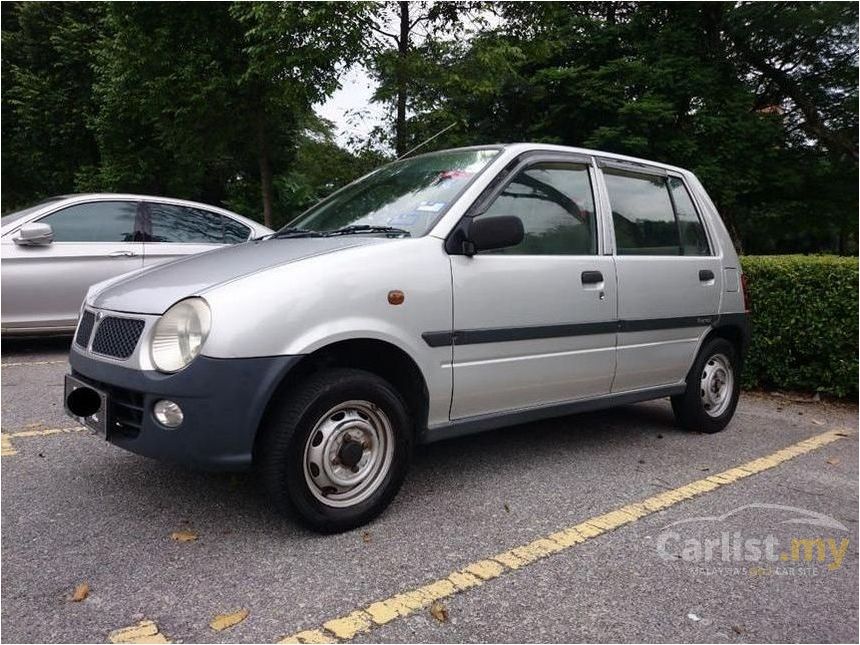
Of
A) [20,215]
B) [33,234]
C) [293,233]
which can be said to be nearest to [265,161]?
[20,215]

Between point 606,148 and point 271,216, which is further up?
point 606,148

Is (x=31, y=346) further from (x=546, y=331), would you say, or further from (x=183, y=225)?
(x=546, y=331)

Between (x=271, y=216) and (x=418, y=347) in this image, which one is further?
(x=271, y=216)

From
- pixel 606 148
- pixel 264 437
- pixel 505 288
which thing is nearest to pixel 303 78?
pixel 606 148

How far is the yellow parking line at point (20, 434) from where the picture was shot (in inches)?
145

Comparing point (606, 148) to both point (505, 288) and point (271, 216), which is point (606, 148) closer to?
point (271, 216)

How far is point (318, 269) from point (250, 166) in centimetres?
1619

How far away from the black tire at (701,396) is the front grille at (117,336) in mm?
3487

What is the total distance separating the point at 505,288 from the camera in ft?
10.9

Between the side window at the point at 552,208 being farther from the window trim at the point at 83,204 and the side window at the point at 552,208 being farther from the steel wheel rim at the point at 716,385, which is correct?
the window trim at the point at 83,204

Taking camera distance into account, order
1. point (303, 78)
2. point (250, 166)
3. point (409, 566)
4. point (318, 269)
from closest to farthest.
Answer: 1. point (409, 566)
2. point (318, 269)
3. point (303, 78)
4. point (250, 166)

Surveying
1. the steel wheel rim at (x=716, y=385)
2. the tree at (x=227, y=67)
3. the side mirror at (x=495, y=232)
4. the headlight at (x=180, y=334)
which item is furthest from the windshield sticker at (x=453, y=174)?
the tree at (x=227, y=67)

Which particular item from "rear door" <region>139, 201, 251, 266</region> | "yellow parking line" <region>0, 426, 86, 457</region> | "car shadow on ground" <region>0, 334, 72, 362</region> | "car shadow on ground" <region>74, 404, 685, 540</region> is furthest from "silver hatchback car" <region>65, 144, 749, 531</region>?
"car shadow on ground" <region>0, 334, 72, 362</region>

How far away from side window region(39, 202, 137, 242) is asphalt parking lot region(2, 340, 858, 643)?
277cm
